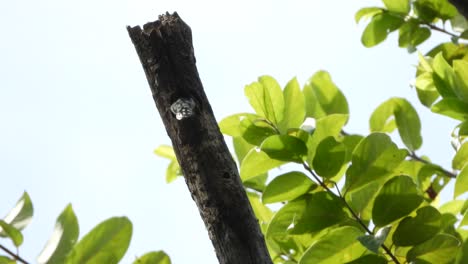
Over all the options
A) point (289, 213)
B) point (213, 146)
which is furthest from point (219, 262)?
point (289, 213)

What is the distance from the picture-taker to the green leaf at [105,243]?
104cm

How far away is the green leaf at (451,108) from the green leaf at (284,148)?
307 millimetres

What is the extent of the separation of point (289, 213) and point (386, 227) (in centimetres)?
20

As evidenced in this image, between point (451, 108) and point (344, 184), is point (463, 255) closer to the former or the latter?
point (344, 184)

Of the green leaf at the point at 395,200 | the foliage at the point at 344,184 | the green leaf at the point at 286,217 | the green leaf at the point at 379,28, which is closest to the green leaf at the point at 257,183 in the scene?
the foliage at the point at 344,184

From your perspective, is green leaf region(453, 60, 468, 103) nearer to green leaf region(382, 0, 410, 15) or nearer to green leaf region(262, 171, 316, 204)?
green leaf region(262, 171, 316, 204)

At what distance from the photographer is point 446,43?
1.88 metres

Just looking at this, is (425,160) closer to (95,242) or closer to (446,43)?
(446,43)

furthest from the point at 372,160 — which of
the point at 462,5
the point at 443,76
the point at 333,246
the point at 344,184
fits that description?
the point at 462,5

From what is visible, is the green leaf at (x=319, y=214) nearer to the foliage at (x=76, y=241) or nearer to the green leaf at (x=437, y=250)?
the green leaf at (x=437, y=250)

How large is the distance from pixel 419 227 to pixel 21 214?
0.71m

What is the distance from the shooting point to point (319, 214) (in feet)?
3.99

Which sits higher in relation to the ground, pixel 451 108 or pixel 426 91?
pixel 426 91

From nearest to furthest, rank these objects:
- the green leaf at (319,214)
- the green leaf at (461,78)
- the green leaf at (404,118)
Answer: the green leaf at (319,214), the green leaf at (461,78), the green leaf at (404,118)
